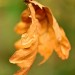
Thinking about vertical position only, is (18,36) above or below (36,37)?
below

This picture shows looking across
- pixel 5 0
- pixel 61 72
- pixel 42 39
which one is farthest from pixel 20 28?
pixel 61 72

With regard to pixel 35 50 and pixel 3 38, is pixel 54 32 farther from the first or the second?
pixel 3 38

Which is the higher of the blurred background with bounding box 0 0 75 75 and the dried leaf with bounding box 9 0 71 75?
the dried leaf with bounding box 9 0 71 75

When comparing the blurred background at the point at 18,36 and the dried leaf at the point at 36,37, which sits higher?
the dried leaf at the point at 36,37

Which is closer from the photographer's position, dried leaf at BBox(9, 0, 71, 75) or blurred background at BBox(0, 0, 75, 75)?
dried leaf at BBox(9, 0, 71, 75)

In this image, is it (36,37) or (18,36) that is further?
(18,36)
